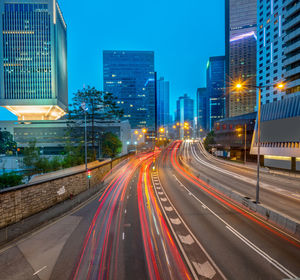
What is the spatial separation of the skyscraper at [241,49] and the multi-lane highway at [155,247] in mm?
160892

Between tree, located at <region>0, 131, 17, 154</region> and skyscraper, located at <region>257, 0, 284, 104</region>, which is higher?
skyscraper, located at <region>257, 0, 284, 104</region>

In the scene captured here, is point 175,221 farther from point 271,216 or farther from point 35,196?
point 35,196

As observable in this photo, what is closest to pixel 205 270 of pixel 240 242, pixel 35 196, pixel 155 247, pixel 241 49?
pixel 155 247

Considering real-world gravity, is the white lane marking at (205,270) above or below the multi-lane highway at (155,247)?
above

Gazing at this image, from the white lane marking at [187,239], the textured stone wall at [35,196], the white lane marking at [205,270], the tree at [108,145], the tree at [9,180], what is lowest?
the white lane marking at [187,239]

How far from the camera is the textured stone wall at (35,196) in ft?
39.9

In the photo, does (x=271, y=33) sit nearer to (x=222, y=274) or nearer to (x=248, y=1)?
(x=222, y=274)

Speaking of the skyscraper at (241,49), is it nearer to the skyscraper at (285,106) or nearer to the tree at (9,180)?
the skyscraper at (285,106)

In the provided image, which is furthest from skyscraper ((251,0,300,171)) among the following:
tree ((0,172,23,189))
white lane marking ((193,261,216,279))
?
tree ((0,172,23,189))

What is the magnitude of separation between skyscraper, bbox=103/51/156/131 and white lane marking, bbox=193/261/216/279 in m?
144

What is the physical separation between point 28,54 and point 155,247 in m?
133

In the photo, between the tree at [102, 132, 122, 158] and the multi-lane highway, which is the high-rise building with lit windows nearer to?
the tree at [102, 132, 122, 158]

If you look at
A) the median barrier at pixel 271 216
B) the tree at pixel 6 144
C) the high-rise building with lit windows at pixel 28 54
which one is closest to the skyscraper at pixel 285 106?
the median barrier at pixel 271 216

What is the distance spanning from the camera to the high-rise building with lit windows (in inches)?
3875
